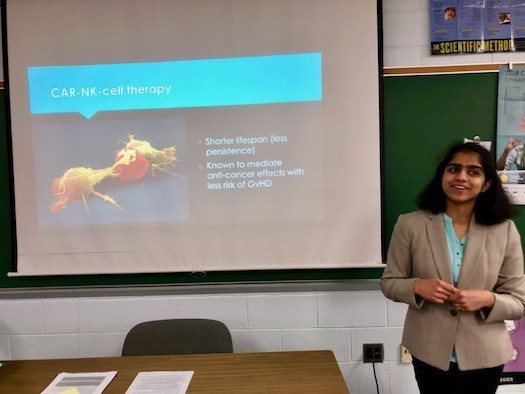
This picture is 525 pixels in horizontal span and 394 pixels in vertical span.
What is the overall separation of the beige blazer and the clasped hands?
36mm

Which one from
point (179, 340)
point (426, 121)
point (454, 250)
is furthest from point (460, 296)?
point (179, 340)

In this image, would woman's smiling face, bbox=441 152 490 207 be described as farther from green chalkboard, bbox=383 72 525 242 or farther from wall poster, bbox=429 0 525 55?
wall poster, bbox=429 0 525 55

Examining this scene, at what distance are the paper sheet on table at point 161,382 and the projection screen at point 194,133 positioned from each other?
740 millimetres

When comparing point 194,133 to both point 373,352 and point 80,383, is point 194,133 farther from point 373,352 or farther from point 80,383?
point 373,352

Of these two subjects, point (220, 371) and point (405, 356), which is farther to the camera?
point (405, 356)

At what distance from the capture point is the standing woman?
4.91 feet

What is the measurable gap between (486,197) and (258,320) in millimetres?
1323

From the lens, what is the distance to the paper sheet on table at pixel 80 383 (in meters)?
1.40

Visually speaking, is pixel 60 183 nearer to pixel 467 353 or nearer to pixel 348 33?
pixel 348 33

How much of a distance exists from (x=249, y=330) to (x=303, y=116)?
48.2 inches

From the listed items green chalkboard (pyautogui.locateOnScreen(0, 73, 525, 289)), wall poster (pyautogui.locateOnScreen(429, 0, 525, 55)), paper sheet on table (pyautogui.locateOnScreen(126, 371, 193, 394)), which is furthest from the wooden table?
wall poster (pyautogui.locateOnScreen(429, 0, 525, 55))

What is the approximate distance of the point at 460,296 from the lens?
4.79ft

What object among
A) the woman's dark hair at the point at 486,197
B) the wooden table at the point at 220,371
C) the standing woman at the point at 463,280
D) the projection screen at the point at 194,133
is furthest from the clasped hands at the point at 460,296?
the projection screen at the point at 194,133

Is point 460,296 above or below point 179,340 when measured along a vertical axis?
above
